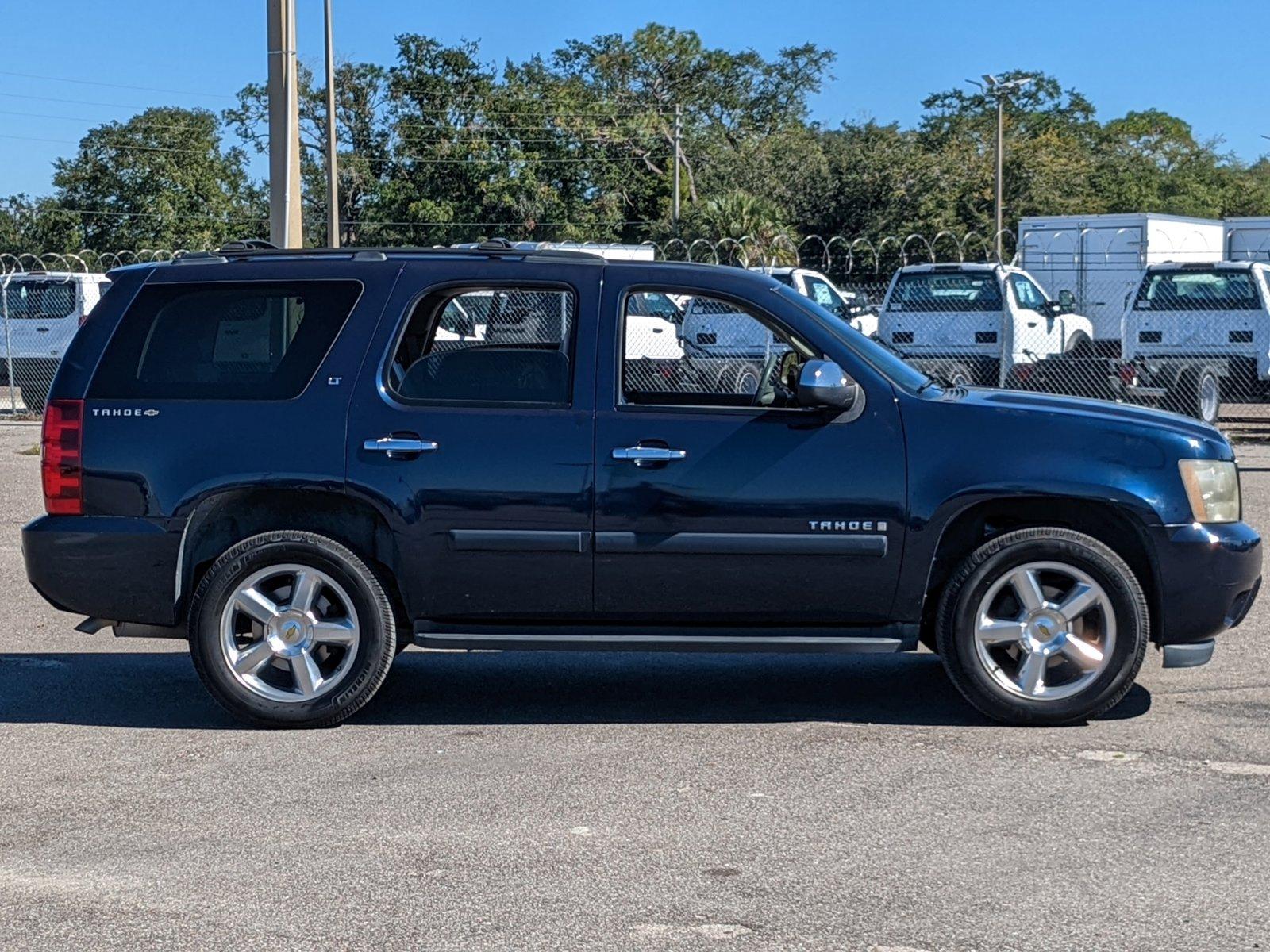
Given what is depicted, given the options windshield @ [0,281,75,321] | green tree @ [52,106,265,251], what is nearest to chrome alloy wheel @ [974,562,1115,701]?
windshield @ [0,281,75,321]

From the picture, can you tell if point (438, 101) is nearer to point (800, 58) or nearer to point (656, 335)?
point (800, 58)

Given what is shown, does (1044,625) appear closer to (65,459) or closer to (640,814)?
(640,814)

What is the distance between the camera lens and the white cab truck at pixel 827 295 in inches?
937

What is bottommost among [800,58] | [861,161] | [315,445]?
[315,445]

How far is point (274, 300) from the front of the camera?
6.64 m

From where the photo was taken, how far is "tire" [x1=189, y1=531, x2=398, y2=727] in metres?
6.37

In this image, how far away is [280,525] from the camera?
6.57 meters

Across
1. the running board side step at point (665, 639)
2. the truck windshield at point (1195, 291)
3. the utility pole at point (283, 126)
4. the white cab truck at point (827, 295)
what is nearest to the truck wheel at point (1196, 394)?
the truck windshield at point (1195, 291)

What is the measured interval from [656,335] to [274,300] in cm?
327

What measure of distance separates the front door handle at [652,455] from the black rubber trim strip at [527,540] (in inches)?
13.2

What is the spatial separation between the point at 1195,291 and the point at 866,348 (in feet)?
51.5

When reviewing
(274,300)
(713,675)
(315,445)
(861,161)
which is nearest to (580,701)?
(713,675)

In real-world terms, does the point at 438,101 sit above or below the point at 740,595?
above

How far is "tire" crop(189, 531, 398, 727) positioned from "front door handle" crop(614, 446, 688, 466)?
1.11 metres
